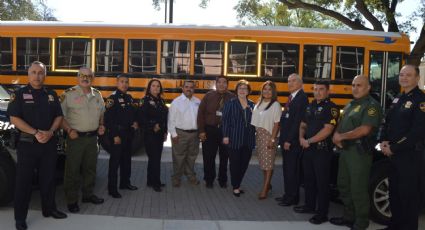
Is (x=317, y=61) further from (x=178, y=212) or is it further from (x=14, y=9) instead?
(x=14, y=9)

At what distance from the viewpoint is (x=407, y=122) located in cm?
430

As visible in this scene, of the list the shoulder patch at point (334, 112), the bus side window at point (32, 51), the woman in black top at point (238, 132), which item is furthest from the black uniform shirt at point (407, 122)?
the bus side window at point (32, 51)

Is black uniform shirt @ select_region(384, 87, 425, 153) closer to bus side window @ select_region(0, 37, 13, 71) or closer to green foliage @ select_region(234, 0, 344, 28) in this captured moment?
bus side window @ select_region(0, 37, 13, 71)

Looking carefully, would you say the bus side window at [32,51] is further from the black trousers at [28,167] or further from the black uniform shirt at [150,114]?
the black trousers at [28,167]

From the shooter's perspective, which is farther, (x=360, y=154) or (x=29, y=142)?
(x=360, y=154)

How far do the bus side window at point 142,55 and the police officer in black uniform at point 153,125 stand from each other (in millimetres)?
3974

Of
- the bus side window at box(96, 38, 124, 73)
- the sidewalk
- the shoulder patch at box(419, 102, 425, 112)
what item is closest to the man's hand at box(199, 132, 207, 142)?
the sidewalk

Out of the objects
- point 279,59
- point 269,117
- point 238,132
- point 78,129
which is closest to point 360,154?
point 269,117

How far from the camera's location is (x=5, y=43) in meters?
10.7

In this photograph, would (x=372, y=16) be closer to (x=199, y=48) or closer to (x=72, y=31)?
(x=199, y=48)

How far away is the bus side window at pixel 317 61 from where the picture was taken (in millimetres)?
10281

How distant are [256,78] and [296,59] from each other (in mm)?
1018

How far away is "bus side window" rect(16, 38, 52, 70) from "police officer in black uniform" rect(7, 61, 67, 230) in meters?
6.29

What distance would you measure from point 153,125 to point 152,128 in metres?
0.05
